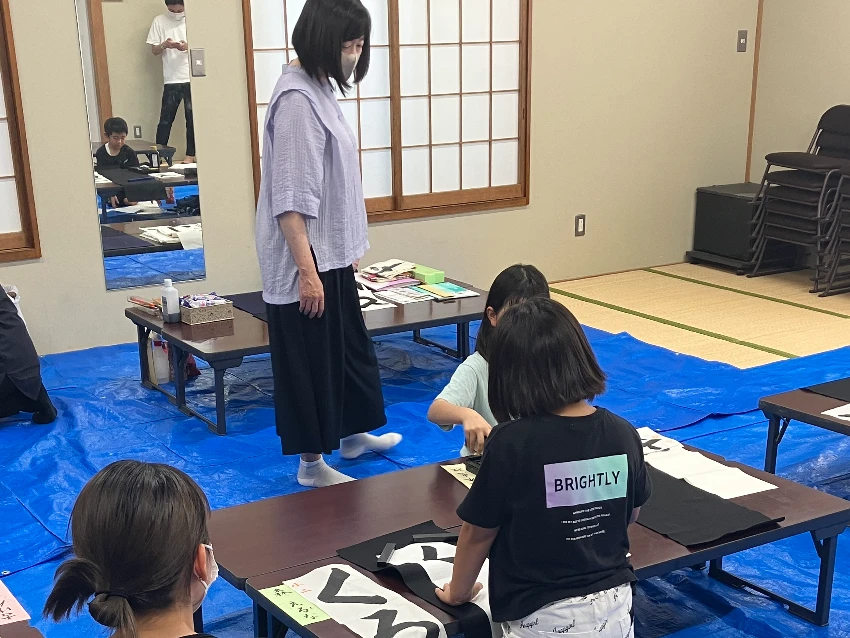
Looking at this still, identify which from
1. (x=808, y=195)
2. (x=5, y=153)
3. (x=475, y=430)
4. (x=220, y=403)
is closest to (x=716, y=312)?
(x=808, y=195)

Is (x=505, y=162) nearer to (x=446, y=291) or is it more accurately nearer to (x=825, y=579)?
(x=446, y=291)

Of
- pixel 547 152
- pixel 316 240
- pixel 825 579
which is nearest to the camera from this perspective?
pixel 825 579

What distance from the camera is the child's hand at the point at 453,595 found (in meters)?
1.77

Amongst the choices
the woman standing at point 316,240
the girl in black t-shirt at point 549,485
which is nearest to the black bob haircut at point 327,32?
the woman standing at point 316,240

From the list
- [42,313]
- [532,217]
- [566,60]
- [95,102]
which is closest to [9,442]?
[42,313]

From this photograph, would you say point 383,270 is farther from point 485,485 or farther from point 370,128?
point 485,485

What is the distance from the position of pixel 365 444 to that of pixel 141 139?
81.9 inches

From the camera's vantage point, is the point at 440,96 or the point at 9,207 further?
the point at 440,96

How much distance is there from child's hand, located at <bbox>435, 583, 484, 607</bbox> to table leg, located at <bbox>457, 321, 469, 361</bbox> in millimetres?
2558

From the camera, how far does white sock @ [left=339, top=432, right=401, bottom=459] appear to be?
3.43 m

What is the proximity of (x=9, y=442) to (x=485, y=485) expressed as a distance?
2493 mm

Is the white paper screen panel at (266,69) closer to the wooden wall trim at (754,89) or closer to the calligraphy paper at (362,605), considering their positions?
the wooden wall trim at (754,89)

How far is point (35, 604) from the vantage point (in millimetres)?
2545

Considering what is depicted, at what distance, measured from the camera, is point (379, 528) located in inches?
82.4
